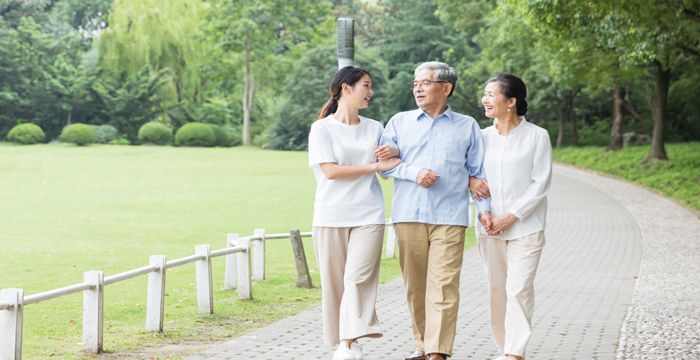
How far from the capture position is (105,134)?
6369 cm

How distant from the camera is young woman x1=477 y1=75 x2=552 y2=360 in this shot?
6758 millimetres

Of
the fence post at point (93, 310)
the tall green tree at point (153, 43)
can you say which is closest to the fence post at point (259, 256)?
the fence post at point (93, 310)

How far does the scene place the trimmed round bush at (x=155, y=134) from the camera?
209 feet

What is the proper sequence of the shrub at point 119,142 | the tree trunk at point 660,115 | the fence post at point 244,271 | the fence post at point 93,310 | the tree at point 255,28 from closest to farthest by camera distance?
the fence post at point 93,310, the fence post at point 244,271, the tree trunk at point 660,115, the shrub at point 119,142, the tree at point 255,28

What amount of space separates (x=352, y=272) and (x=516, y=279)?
1.02 metres

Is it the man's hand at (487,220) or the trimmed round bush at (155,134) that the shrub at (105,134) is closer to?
the trimmed round bush at (155,134)

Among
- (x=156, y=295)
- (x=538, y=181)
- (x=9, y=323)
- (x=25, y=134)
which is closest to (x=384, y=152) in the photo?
(x=538, y=181)

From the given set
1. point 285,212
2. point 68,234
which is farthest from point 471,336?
point 285,212

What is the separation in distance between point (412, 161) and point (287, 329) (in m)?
2.93

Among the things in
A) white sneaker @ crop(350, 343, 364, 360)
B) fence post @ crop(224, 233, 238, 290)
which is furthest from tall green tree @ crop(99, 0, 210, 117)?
white sneaker @ crop(350, 343, 364, 360)

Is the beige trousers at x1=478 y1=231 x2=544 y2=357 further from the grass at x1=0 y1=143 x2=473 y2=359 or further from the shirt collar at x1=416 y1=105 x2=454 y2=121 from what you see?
the grass at x1=0 y1=143 x2=473 y2=359

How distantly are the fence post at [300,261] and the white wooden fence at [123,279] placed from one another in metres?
0.02

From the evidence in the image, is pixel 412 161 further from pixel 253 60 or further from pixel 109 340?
pixel 253 60

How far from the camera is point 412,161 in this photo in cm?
689
